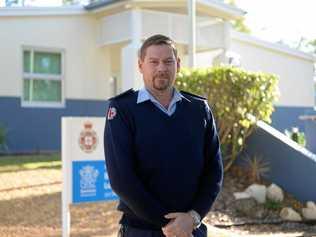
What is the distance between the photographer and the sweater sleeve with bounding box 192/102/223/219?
10.5 ft

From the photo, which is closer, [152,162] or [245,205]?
[152,162]

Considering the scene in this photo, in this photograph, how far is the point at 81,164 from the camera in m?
6.71

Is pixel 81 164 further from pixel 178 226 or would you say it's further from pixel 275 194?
pixel 275 194

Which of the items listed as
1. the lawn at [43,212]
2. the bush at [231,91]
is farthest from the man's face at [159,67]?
the bush at [231,91]

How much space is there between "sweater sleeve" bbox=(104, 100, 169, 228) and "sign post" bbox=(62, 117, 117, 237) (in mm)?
3487

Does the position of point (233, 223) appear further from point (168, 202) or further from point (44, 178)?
point (168, 202)

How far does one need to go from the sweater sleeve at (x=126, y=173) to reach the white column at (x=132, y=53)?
41.4 ft

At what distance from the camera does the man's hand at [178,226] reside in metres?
3.03

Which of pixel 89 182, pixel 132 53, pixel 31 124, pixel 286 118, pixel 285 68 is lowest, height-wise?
pixel 286 118

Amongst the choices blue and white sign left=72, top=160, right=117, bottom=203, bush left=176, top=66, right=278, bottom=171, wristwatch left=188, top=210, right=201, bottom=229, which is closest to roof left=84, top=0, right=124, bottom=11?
bush left=176, top=66, right=278, bottom=171

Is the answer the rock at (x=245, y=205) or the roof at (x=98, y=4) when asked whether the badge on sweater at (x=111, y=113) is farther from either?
the roof at (x=98, y=4)

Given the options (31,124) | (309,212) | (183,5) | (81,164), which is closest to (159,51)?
(81,164)

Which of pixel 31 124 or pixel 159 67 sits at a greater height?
pixel 159 67

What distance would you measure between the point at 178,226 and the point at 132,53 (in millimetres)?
13145
